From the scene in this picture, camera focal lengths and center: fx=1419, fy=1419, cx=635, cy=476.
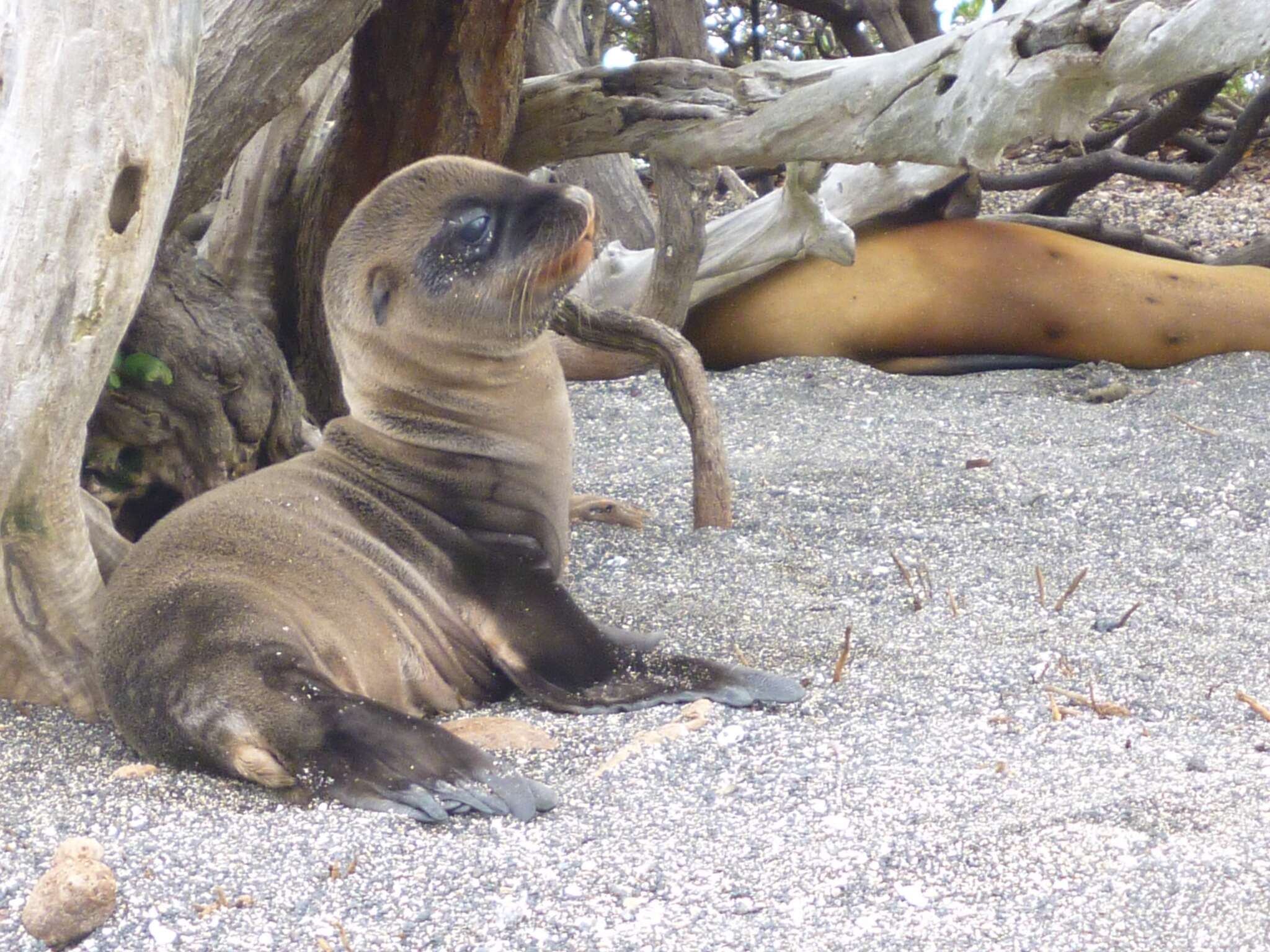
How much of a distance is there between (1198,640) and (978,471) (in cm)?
174

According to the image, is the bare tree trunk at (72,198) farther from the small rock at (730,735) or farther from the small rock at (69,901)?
the small rock at (730,735)

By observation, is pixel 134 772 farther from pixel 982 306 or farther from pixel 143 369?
pixel 982 306

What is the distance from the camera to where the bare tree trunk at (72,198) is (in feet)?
8.30

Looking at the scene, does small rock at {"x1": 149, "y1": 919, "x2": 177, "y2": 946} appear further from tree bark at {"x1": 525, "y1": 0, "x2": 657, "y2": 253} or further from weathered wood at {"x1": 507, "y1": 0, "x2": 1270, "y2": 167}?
tree bark at {"x1": 525, "y1": 0, "x2": 657, "y2": 253}

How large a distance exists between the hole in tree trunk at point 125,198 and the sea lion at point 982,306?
422 centimetres

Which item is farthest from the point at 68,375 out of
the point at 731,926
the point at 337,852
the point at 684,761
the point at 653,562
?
the point at 653,562

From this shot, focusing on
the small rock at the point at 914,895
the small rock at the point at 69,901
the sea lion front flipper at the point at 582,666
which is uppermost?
the small rock at the point at 69,901

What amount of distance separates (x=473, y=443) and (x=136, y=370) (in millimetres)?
1063

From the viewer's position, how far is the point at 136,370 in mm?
3898

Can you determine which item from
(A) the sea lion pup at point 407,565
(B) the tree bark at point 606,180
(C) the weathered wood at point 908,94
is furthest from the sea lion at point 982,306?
(A) the sea lion pup at point 407,565

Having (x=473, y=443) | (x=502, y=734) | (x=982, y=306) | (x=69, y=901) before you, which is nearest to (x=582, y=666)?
(x=502, y=734)

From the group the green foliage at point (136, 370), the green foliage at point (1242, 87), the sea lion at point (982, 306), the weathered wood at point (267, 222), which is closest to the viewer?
the green foliage at point (136, 370)

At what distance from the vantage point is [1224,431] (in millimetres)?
5320

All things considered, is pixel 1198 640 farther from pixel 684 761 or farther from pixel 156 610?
pixel 156 610
